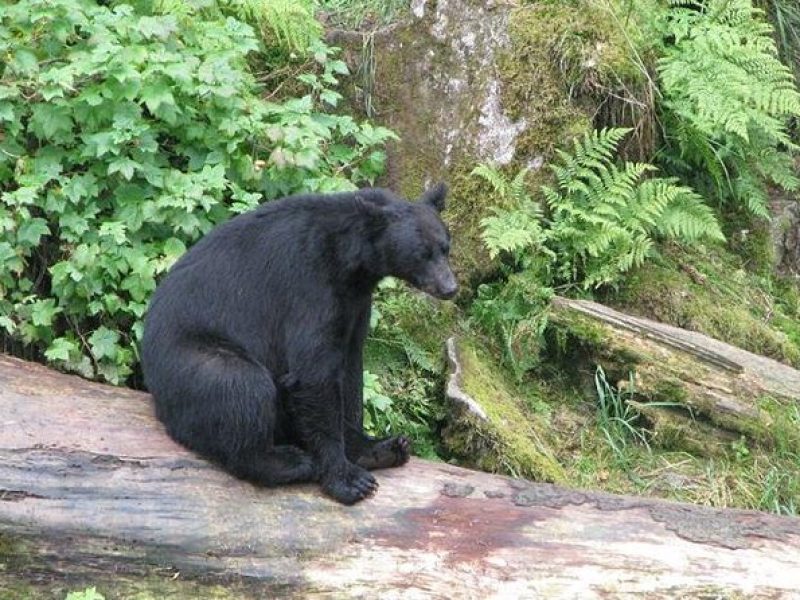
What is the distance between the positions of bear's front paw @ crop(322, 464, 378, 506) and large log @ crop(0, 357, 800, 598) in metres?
0.05

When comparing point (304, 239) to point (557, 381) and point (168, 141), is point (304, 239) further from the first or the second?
point (557, 381)

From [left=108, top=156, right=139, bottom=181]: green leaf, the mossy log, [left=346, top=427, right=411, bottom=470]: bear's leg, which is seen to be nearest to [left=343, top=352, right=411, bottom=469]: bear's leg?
[left=346, top=427, right=411, bottom=470]: bear's leg

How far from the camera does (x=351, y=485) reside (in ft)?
16.0

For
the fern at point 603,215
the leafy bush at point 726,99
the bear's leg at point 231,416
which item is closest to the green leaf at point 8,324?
the bear's leg at point 231,416

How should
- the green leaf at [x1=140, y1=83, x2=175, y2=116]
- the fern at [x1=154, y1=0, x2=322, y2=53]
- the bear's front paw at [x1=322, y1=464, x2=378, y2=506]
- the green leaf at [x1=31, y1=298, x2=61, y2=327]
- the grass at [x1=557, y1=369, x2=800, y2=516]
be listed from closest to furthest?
1. the bear's front paw at [x1=322, y1=464, x2=378, y2=506]
2. the green leaf at [x1=31, y1=298, x2=61, y2=327]
3. the green leaf at [x1=140, y1=83, x2=175, y2=116]
4. the grass at [x1=557, y1=369, x2=800, y2=516]
5. the fern at [x1=154, y1=0, x2=322, y2=53]

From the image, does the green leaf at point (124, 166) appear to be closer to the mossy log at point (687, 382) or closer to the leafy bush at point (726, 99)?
the mossy log at point (687, 382)

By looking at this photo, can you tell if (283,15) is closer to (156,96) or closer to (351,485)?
(156,96)

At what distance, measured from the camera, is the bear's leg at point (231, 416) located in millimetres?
4871

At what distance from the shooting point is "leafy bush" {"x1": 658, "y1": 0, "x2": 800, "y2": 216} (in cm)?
777

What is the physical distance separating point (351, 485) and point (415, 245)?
1.16m

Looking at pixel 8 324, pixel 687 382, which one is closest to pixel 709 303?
pixel 687 382

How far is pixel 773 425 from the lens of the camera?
6.65 metres

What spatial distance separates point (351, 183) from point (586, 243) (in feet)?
5.35

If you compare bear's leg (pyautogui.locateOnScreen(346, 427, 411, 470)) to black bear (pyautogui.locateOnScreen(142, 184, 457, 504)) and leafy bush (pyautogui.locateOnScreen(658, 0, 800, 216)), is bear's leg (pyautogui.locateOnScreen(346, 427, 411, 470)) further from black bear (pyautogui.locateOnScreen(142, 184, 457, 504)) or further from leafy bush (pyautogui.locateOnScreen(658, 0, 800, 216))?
leafy bush (pyautogui.locateOnScreen(658, 0, 800, 216))
